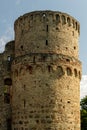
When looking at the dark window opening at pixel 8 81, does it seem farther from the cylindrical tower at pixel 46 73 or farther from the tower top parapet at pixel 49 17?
the tower top parapet at pixel 49 17

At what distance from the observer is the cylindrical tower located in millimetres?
32031

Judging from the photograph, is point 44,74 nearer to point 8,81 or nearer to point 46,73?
point 46,73

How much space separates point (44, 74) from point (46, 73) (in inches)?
8.6

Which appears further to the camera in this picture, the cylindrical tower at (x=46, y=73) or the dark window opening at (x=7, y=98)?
the dark window opening at (x=7, y=98)

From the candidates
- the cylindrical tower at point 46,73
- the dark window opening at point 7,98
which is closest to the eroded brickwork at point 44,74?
the cylindrical tower at point 46,73

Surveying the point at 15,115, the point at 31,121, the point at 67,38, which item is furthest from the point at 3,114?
the point at 67,38

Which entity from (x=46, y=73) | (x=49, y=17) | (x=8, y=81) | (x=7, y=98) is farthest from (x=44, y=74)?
(x=49, y=17)

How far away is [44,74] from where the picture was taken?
32.8m

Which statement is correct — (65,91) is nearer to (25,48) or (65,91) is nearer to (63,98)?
(63,98)

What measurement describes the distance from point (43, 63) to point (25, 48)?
8.86ft

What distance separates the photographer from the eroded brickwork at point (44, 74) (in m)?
32.1

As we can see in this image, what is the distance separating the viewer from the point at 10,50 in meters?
37.4

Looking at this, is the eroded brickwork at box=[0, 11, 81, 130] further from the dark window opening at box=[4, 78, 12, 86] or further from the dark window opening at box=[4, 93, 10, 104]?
the dark window opening at box=[4, 93, 10, 104]

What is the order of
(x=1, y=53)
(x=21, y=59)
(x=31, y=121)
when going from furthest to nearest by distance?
(x=1, y=53) → (x=21, y=59) → (x=31, y=121)
